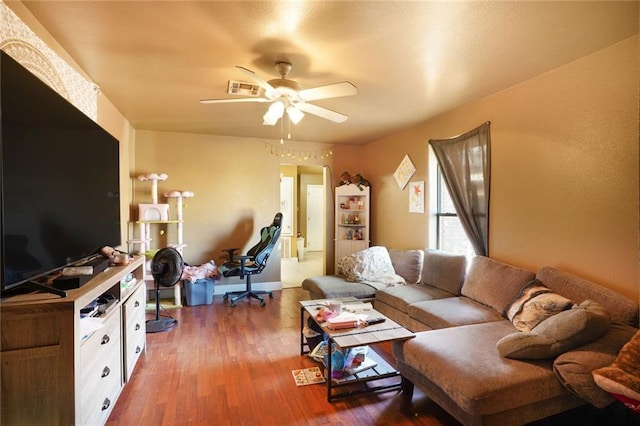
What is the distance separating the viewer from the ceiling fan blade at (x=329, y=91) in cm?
213

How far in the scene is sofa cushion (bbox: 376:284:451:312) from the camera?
9.82ft

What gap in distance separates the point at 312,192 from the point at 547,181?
20.0ft

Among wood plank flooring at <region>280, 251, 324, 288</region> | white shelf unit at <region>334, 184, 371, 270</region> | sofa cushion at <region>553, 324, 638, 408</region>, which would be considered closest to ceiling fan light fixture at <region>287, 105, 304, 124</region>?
sofa cushion at <region>553, 324, 638, 408</region>

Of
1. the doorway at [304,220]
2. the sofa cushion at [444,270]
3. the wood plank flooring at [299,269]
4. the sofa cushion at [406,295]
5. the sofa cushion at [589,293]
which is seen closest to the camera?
the sofa cushion at [589,293]

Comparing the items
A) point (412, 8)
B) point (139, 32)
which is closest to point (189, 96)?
point (139, 32)

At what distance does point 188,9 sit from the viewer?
5.50 feet

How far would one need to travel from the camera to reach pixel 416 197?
4.05 meters

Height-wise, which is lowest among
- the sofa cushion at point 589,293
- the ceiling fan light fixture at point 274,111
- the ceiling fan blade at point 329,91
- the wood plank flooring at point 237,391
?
the wood plank flooring at point 237,391

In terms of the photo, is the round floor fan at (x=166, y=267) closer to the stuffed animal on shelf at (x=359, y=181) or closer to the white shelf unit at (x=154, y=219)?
the white shelf unit at (x=154, y=219)

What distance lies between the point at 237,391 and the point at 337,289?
152cm

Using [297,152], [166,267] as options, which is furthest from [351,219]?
[166,267]

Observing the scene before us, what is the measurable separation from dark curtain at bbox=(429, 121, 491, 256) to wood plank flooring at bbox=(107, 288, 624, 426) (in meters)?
1.55

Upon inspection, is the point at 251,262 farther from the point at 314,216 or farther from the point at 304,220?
the point at 314,216

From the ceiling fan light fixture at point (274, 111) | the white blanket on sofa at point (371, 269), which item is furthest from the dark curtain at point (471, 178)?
the ceiling fan light fixture at point (274, 111)
